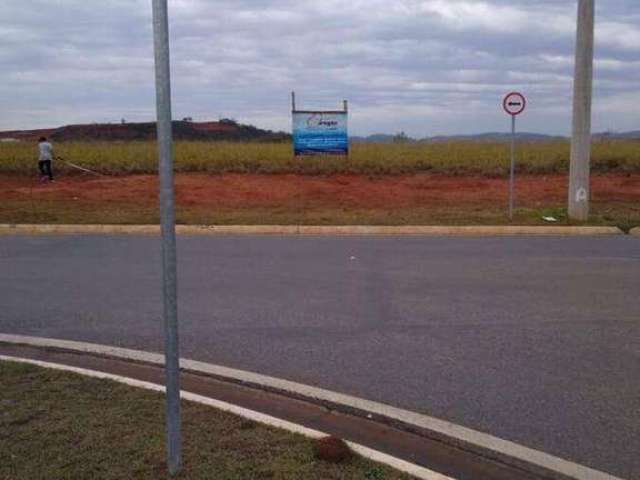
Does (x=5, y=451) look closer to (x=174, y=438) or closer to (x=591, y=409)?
(x=174, y=438)

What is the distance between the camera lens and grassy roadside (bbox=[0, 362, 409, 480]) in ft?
12.8

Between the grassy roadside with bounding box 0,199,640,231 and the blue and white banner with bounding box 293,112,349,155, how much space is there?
30.9 ft

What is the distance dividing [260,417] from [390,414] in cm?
86

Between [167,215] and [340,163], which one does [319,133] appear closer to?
[340,163]

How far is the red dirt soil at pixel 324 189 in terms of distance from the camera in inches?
830

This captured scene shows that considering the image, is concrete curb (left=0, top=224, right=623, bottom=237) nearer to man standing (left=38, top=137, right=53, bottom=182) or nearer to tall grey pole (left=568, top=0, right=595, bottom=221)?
tall grey pole (left=568, top=0, right=595, bottom=221)

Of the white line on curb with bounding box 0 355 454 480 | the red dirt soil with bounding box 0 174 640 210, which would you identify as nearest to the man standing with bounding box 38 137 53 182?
the red dirt soil with bounding box 0 174 640 210

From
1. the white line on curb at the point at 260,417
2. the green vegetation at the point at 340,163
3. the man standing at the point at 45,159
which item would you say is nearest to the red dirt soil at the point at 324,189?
the man standing at the point at 45,159

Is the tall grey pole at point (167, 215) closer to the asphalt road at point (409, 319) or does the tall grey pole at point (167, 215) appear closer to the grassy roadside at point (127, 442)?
the grassy roadside at point (127, 442)

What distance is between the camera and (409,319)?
759cm

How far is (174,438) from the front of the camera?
3.78m

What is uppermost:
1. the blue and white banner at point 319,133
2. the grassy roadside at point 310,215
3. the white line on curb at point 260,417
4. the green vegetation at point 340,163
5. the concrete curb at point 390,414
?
the blue and white banner at point 319,133

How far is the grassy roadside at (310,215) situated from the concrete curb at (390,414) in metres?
9.10

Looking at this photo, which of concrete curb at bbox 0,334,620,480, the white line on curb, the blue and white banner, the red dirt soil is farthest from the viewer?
the blue and white banner
